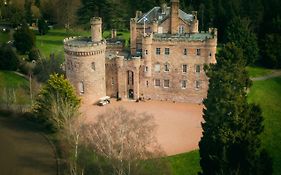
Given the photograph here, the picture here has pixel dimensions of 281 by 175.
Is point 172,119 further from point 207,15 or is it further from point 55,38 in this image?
point 55,38

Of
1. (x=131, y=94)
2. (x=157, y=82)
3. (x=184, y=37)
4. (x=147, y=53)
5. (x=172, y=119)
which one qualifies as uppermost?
(x=184, y=37)

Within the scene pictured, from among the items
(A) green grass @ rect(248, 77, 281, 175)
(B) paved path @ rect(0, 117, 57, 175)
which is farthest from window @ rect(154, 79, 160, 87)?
(B) paved path @ rect(0, 117, 57, 175)

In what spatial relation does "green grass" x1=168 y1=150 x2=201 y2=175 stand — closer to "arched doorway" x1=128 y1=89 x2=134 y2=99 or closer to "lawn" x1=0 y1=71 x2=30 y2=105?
"arched doorway" x1=128 y1=89 x2=134 y2=99

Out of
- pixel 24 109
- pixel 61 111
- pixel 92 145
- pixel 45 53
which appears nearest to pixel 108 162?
pixel 92 145

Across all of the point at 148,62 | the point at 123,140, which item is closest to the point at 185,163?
the point at 123,140

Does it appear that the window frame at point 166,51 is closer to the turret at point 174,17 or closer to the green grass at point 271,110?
the turret at point 174,17

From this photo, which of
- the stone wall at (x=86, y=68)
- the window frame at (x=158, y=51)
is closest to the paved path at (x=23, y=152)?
the stone wall at (x=86, y=68)
